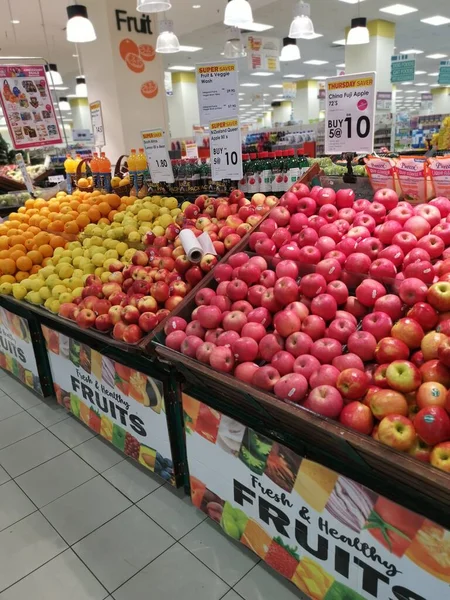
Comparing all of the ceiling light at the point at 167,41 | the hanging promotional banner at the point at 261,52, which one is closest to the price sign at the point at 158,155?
the ceiling light at the point at 167,41

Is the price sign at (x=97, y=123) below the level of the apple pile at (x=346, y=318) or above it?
above

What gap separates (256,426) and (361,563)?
588 mm

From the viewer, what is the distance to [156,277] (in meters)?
2.49

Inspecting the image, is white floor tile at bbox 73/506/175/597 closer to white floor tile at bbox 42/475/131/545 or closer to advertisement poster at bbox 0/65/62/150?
white floor tile at bbox 42/475/131/545

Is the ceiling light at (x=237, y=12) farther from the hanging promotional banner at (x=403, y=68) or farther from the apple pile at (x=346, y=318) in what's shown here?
the hanging promotional banner at (x=403, y=68)

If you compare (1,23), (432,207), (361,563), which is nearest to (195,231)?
(432,207)

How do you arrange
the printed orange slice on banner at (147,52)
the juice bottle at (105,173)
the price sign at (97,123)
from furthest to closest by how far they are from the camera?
the printed orange slice on banner at (147,52), the price sign at (97,123), the juice bottle at (105,173)

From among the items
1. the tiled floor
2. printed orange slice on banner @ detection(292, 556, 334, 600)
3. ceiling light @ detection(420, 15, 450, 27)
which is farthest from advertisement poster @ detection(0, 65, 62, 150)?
ceiling light @ detection(420, 15, 450, 27)

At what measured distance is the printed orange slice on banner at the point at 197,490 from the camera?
7.32ft

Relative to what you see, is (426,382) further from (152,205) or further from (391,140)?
(391,140)

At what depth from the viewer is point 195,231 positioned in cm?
266

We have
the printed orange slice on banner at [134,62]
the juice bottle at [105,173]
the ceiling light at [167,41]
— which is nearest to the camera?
the juice bottle at [105,173]

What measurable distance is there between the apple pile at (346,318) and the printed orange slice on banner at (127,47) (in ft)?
18.0

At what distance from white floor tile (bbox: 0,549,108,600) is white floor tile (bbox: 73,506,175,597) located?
0.04 m
